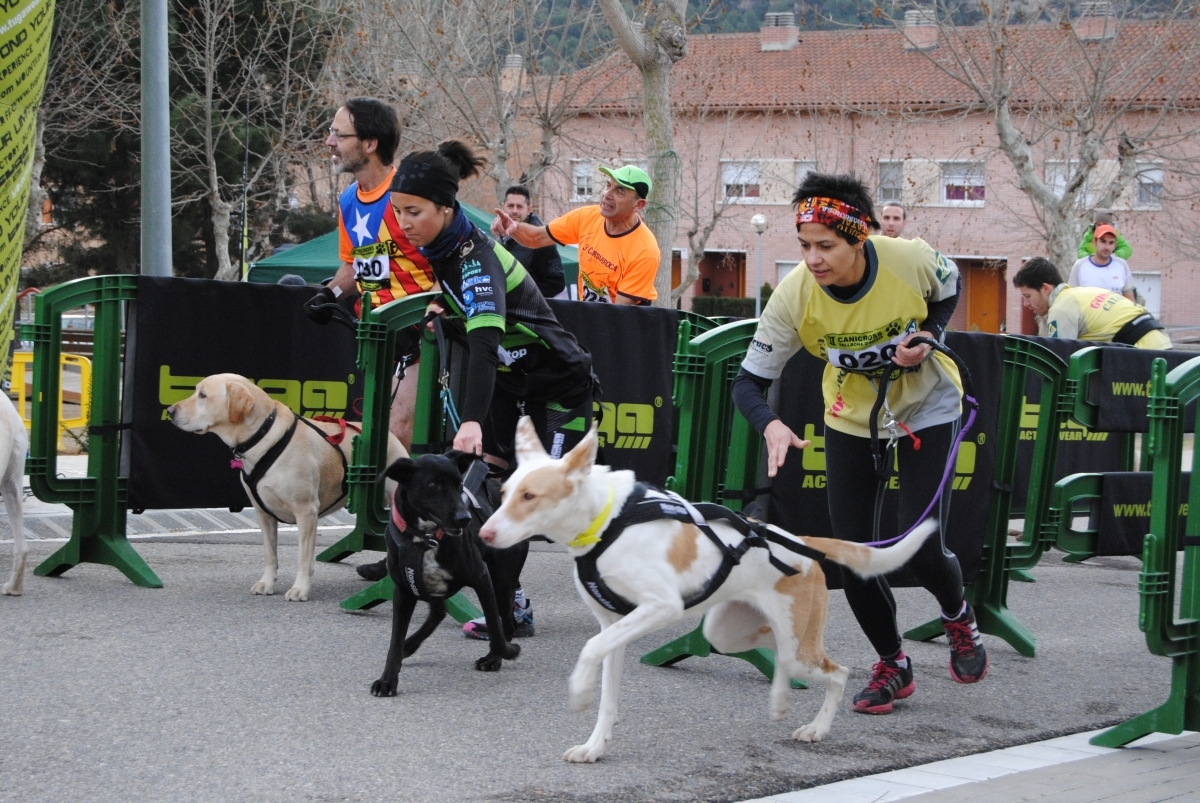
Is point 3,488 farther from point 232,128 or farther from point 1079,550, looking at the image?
point 232,128

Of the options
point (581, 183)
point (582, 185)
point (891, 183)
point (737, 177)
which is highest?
point (891, 183)

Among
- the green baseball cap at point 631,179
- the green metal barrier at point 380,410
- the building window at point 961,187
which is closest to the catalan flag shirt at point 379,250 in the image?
the green metal barrier at point 380,410

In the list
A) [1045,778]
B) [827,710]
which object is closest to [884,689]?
[827,710]

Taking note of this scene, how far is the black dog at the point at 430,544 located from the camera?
5.01 m

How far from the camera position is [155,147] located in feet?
33.3

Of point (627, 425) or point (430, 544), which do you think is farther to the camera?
point (627, 425)

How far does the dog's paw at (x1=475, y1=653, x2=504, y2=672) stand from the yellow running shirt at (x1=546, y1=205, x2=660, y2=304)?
379 cm

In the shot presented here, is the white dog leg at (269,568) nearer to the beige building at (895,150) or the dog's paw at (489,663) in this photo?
the dog's paw at (489,663)

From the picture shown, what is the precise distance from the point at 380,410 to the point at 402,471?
161cm

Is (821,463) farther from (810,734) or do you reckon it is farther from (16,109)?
(16,109)

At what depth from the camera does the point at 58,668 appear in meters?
5.14

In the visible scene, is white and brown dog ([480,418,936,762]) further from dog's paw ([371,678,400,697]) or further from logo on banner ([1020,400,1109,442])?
logo on banner ([1020,400,1109,442])

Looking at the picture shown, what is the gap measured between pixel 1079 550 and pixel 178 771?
349cm

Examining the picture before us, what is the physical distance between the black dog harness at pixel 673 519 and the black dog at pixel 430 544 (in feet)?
2.63
